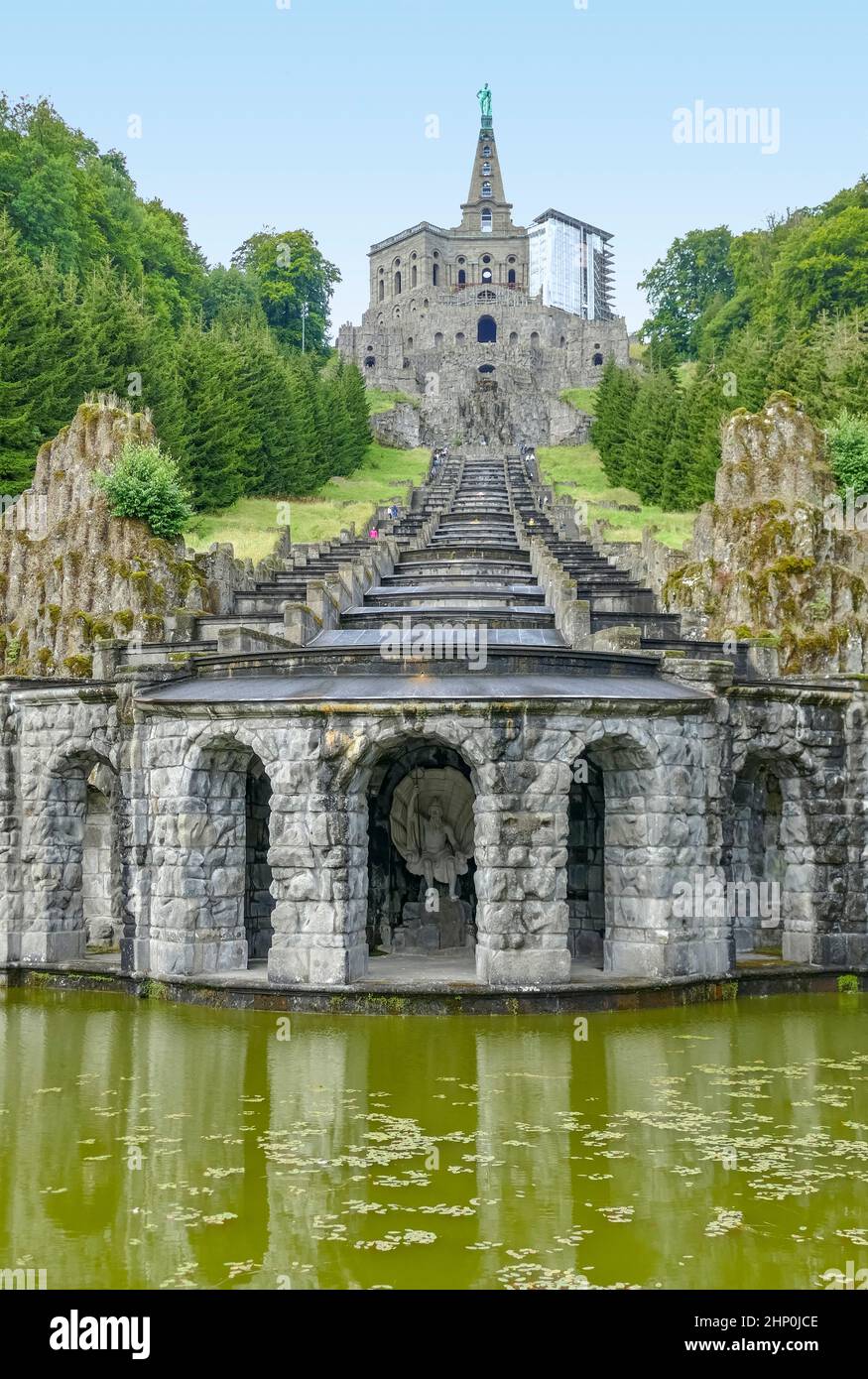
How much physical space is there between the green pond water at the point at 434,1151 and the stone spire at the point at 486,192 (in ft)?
506

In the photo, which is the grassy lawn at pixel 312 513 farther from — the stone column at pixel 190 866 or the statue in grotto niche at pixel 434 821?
the stone column at pixel 190 866

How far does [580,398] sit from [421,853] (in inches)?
4261

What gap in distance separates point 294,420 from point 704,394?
23346 mm

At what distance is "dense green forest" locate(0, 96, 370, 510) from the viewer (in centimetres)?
5931

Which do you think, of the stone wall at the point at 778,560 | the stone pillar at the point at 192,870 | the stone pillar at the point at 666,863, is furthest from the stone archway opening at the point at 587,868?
the stone wall at the point at 778,560

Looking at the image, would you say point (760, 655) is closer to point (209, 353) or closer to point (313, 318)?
point (209, 353)

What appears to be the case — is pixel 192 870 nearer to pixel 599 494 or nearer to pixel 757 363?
pixel 757 363

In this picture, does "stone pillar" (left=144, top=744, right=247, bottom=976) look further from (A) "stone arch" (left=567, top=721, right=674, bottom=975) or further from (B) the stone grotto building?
(A) "stone arch" (left=567, top=721, right=674, bottom=975)

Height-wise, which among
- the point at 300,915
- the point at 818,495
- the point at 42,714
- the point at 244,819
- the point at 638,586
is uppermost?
the point at 818,495

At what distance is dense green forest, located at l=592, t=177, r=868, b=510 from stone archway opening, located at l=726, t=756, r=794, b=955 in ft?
86.8

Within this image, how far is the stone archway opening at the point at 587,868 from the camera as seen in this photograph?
27.2m

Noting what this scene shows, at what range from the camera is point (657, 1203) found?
41.5ft

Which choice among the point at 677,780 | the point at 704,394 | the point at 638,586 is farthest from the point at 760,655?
the point at 704,394

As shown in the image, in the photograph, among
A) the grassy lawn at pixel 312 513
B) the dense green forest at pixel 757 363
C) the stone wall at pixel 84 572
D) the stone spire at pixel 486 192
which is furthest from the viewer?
the stone spire at pixel 486 192
